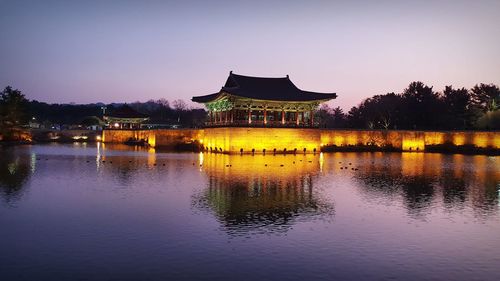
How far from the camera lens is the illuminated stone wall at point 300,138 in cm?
4509

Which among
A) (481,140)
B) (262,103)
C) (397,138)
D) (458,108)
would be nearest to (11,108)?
(262,103)

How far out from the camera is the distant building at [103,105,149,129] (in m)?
75.9

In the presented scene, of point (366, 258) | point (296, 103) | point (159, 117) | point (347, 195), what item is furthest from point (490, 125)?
point (159, 117)

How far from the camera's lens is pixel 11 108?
192 ft

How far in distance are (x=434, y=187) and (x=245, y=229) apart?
13230 millimetres

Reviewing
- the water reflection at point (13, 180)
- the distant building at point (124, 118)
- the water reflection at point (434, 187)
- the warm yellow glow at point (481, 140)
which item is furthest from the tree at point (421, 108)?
the water reflection at point (13, 180)

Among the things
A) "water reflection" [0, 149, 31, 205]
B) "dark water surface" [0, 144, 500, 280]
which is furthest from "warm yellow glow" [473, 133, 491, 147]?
"water reflection" [0, 149, 31, 205]

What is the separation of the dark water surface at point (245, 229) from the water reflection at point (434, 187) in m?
0.10

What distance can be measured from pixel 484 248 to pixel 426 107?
59936mm

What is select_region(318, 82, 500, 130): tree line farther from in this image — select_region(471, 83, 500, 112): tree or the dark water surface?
the dark water surface

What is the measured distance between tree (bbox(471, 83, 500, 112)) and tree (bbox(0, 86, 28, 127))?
212ft

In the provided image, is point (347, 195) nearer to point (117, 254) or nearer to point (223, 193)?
point (223, 193)

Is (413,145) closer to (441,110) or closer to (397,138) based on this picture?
(397,138)

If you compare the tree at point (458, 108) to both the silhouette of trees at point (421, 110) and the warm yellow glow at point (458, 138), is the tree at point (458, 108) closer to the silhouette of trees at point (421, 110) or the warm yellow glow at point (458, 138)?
the silhouette of trees at point (421, 110)
